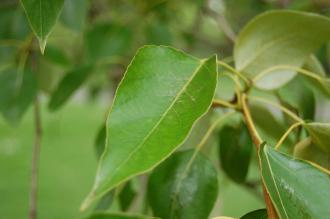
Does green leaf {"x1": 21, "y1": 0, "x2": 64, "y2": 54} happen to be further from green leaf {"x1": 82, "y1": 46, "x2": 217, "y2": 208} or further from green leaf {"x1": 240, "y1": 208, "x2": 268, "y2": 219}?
green leaf {"x1": 240, "y1": 208, "x2": 268, "y2": 219}

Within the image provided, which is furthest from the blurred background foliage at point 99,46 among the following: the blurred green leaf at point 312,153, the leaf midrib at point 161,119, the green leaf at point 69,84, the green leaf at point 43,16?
the green leaf at point 43,16

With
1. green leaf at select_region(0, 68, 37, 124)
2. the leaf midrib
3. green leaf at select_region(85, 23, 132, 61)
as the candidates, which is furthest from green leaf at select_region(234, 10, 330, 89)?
green leaf at select_region(85, 23, 132, 61)

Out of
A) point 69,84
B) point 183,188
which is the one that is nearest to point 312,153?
point 183,188

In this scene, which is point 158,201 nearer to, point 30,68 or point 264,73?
point 264,73

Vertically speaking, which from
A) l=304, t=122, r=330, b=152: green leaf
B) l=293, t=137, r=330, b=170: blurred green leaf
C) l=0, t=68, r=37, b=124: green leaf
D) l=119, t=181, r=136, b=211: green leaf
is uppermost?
l=304, t=122, r=330, b=152: green leaf

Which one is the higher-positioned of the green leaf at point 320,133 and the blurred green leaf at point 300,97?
the green leaf at point 320,133

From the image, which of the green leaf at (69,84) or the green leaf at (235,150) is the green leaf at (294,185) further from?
the green leaf at (69,84)
